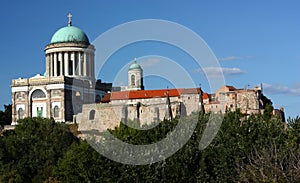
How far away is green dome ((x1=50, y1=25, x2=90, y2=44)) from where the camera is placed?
336 ft

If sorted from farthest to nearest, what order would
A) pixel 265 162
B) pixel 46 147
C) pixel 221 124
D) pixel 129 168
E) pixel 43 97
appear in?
pixel 43 97
pixel 46 147
pixel 221 124
pixel 129 168
pixel 265 162

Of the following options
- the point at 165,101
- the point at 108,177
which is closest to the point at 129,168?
the point at 108,177

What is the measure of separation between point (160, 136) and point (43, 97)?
50.3 meters

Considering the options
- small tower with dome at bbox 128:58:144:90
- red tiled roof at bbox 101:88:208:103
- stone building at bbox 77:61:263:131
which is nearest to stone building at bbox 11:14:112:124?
small tower with dome at bbox 128:58:144:90

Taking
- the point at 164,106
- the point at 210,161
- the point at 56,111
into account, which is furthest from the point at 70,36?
the point at 210,161

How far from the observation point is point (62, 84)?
94500 millimetres

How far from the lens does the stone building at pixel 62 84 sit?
9444cm

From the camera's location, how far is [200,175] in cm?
4262

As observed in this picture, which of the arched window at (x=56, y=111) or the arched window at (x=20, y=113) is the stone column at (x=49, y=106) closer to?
the arched window at (x=56, y=111)

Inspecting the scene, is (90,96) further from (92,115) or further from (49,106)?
(92,115)

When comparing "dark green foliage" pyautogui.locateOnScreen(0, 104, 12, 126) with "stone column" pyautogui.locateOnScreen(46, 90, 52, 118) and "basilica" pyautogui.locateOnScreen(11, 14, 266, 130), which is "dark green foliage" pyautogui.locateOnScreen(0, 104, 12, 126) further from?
"stone column" pyautogui.locateOnScreen(46, 90, 52, 118)

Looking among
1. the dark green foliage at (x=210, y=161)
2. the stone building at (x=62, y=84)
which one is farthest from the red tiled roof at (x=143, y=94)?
the dark green foliage at (x=210, y=161)

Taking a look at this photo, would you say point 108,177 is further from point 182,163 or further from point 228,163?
point 228,163

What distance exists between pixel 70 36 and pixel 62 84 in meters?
11.5
